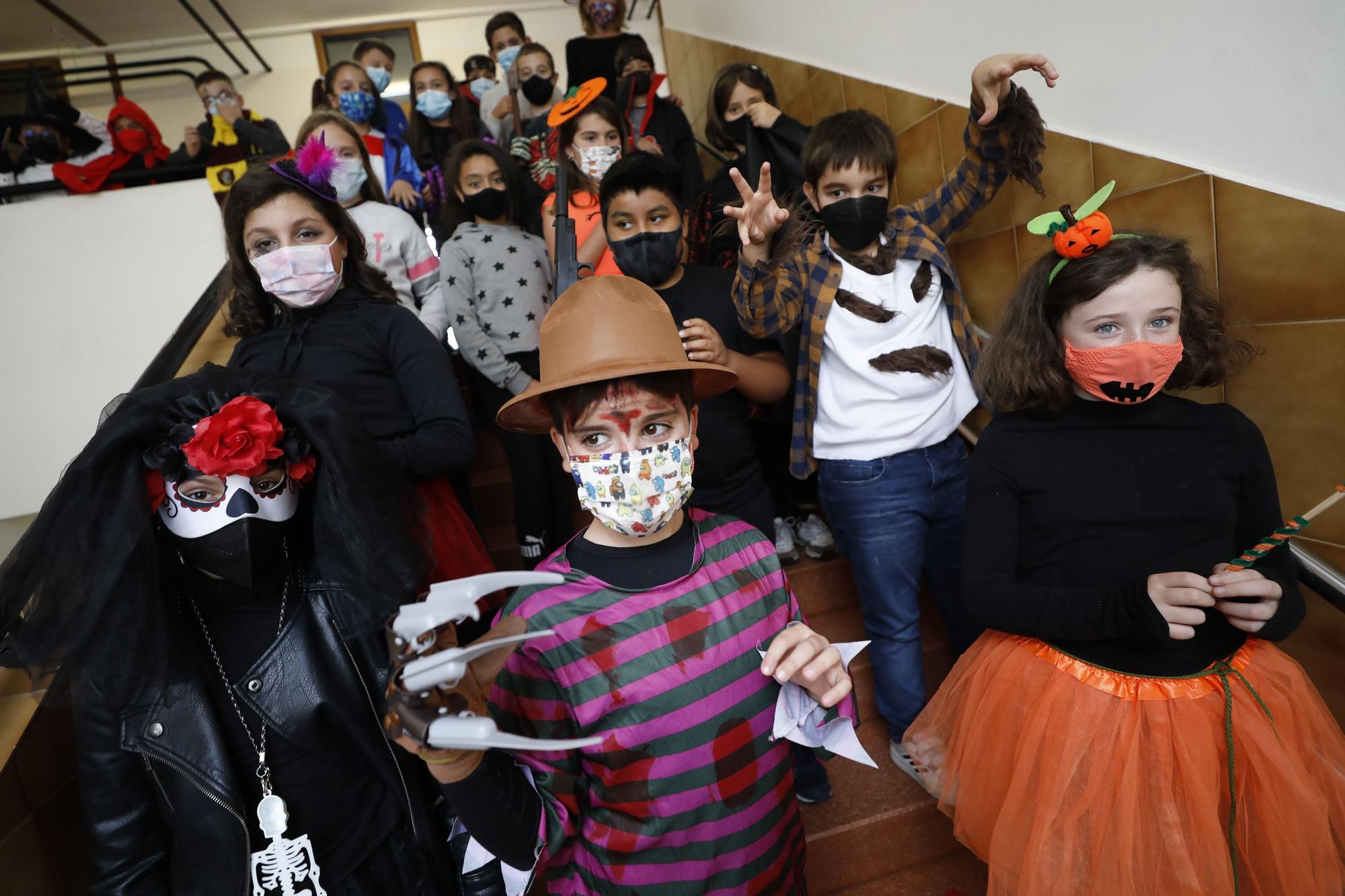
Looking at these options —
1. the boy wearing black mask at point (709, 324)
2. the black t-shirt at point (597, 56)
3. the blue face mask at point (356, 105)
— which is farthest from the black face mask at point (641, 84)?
the boy wearing black mask at point (709, 324)

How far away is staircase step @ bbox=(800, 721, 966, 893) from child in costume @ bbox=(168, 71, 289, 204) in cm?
461

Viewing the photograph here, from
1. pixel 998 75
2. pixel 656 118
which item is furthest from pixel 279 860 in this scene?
pixel 656 118

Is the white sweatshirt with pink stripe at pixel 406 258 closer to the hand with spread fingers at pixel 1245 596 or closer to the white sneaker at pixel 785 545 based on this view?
the white sneaker at pixel 785 545

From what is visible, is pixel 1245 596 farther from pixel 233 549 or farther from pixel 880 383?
pixel 233 549

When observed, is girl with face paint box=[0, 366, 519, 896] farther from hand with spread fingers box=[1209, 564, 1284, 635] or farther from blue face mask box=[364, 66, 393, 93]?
blue face mask box=[364, 66, 393, 93]

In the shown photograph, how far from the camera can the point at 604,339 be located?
1.23m

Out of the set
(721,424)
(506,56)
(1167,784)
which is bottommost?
(1167,784)

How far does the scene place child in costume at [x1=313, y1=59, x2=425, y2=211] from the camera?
381 centimetres

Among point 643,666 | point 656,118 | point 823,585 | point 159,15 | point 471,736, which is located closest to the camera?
point 471,736

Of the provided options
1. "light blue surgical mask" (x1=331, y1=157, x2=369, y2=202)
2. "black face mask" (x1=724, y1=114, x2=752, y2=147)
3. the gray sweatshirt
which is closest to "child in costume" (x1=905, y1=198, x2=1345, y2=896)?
the gray sweatshirt

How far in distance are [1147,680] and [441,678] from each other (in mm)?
1297

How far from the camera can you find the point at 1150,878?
127 cm

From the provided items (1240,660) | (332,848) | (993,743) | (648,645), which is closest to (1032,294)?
(1240,660)

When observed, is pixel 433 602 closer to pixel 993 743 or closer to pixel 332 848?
pixel 332 848
